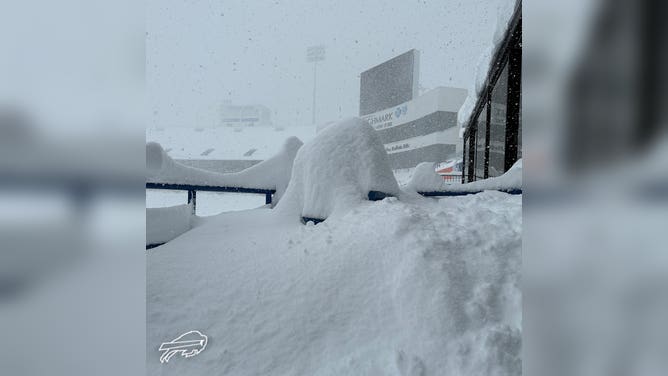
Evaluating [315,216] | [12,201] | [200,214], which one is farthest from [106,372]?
[200,214]

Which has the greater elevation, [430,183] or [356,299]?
[430,183]

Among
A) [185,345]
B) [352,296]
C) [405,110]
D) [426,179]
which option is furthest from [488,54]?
[185,345]

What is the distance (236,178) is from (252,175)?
0.15 meters

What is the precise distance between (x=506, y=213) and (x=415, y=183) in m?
1.43

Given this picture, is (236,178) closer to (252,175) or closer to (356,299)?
(252,175)

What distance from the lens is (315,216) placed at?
2.14m

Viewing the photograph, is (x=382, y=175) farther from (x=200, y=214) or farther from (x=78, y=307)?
(x=78, y=307)

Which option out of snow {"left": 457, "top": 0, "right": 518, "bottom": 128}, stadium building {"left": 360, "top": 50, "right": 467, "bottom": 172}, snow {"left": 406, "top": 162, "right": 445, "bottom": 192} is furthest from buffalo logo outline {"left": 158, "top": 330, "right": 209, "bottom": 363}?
snow {"left": 457, "top": 0, "right": 518, "bottom": 128}

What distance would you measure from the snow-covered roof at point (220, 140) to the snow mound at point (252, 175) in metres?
0.35

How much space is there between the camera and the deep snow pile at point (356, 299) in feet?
3.73

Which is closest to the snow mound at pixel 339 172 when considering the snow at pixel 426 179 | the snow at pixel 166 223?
the snow at pixel 166 223

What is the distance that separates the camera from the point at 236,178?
3.12 m

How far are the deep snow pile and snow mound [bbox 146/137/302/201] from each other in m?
0.85

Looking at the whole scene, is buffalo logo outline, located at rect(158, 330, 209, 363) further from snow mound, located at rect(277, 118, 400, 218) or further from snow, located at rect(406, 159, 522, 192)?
snow, located at rect(406, 159, 522, 192)
